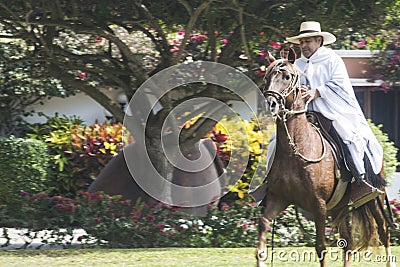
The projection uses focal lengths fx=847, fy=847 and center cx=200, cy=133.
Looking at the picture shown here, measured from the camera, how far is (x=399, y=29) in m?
12.1

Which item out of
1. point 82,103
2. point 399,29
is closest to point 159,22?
point 399,29

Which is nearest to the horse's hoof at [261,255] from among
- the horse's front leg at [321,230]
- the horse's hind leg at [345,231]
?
the horse's front leg at [321,230]

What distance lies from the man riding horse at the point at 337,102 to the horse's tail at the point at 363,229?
0.44 meters

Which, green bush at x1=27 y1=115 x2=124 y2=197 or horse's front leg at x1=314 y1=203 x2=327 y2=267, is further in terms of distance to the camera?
green bush at x1=27 y1=115 x2=124 y2=197

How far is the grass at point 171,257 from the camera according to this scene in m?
9.41

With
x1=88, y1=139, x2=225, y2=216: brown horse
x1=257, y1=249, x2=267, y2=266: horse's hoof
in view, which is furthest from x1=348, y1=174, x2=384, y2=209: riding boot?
x1=88, y1=139, x2=225, y2=216: brown horse

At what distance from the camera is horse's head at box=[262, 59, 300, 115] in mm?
7621

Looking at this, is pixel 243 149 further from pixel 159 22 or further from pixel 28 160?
pixel 28 160

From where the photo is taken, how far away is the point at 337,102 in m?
8.59

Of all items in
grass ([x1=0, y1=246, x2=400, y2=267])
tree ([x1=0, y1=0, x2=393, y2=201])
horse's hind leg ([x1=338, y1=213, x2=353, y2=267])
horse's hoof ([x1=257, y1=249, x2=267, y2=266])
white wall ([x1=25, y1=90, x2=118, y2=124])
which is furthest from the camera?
white wall ([x1=25, y1=90, x2=118, y2=124])

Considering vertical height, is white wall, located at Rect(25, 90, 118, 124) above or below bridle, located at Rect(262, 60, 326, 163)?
below

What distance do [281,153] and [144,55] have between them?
7402 millimetres

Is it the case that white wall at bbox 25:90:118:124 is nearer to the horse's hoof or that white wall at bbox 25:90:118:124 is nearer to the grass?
the grass

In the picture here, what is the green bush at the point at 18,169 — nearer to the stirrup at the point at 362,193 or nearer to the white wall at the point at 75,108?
the white wall at the point at 75,108
